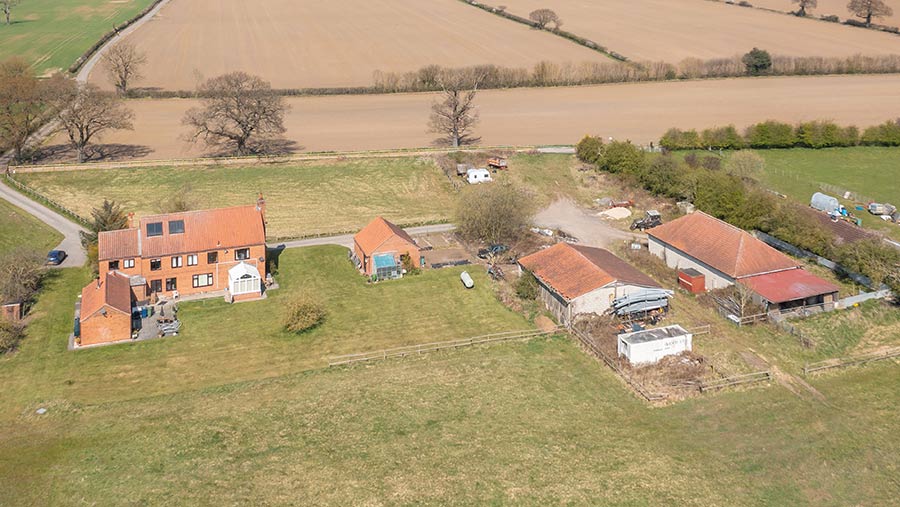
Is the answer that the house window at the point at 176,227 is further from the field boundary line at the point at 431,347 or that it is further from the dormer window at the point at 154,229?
the field boundary line at the point at 431,347

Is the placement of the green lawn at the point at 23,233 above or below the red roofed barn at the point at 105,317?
above

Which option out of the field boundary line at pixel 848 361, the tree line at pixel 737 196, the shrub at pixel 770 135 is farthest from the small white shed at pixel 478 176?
the field boundary line at pixel 848 361

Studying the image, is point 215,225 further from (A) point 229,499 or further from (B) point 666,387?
(B) point 666,387

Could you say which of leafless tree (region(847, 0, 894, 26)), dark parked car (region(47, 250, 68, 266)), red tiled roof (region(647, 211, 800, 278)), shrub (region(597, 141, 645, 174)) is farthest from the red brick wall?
leafless tree (region(847, 0, 894, 26))

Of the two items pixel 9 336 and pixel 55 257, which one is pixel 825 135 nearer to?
pixel 55 257

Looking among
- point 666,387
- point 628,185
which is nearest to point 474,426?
point 666,387

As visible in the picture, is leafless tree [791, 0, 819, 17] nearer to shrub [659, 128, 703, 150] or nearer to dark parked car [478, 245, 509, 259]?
shrub [659, 128, 703, 150]
